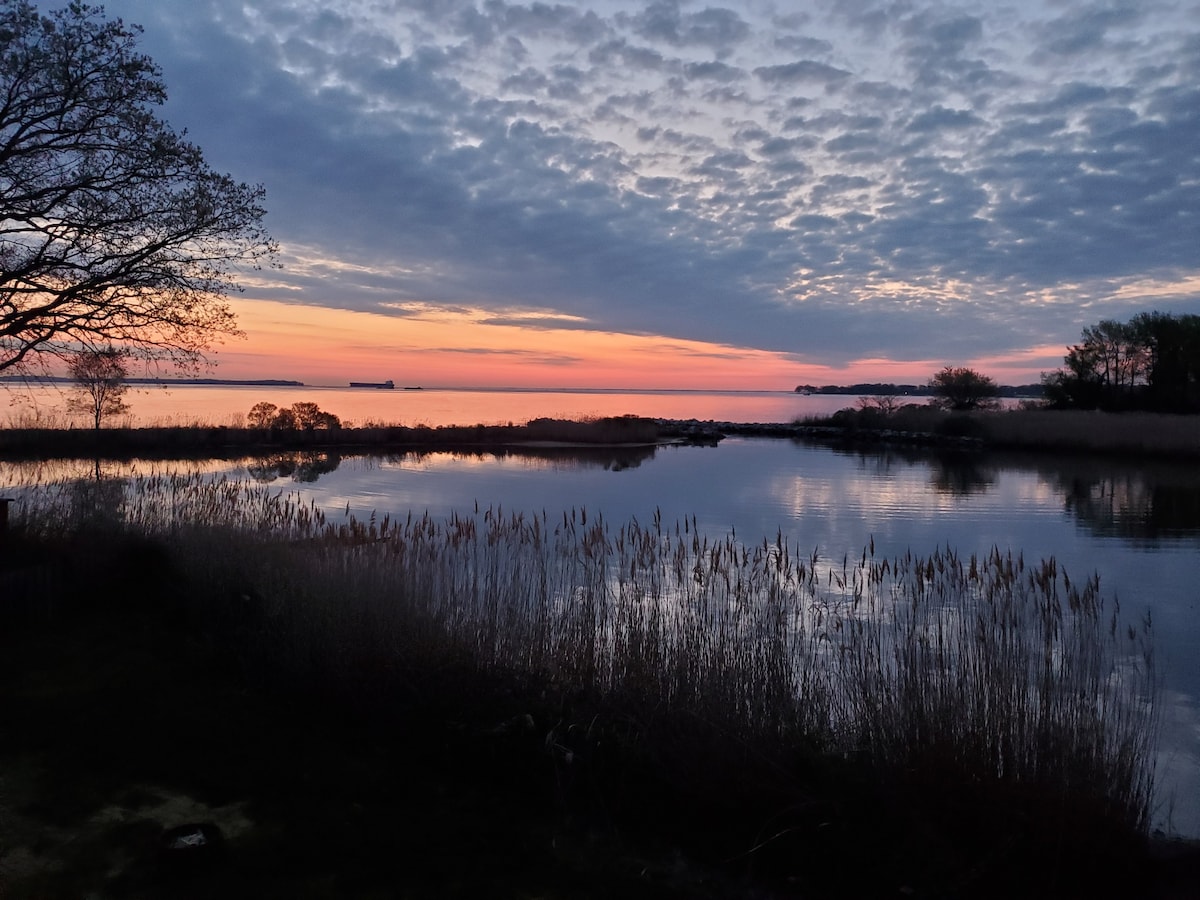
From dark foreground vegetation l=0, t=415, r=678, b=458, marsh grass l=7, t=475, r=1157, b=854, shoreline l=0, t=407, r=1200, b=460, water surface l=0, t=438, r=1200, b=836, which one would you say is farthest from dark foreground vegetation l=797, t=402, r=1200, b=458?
marsh grass l=7, t=475, r=1157, b=854

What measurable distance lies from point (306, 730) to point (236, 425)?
1345 inches

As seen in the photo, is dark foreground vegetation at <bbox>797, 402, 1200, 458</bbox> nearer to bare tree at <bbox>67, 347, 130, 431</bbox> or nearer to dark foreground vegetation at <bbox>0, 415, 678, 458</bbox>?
dark foreground vegetation at <bbox>0, 415, 678, 458</bbox>

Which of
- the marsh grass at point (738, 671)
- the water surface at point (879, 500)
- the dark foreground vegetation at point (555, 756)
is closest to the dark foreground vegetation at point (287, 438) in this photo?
the water surface at point (879, 500)

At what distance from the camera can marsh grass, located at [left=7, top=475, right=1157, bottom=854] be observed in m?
4.53

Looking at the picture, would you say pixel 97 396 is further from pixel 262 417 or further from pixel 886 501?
pixel 886 501

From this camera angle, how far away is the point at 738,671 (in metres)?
5.64

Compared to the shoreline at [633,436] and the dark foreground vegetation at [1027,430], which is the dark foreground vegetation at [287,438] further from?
the dark foreground vegetation at [1027,430]

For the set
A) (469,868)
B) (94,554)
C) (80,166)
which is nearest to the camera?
(469,868)

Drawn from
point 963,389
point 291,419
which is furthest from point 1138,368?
point 291,419

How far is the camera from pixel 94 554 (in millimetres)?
8477

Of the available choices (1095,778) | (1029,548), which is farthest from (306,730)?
(1029,548)

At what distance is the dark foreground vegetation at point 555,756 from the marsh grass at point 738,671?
0.08 ft

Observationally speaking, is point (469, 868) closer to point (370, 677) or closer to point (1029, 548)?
point (370, 677)

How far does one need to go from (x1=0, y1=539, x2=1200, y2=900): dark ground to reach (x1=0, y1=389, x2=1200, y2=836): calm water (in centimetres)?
224
